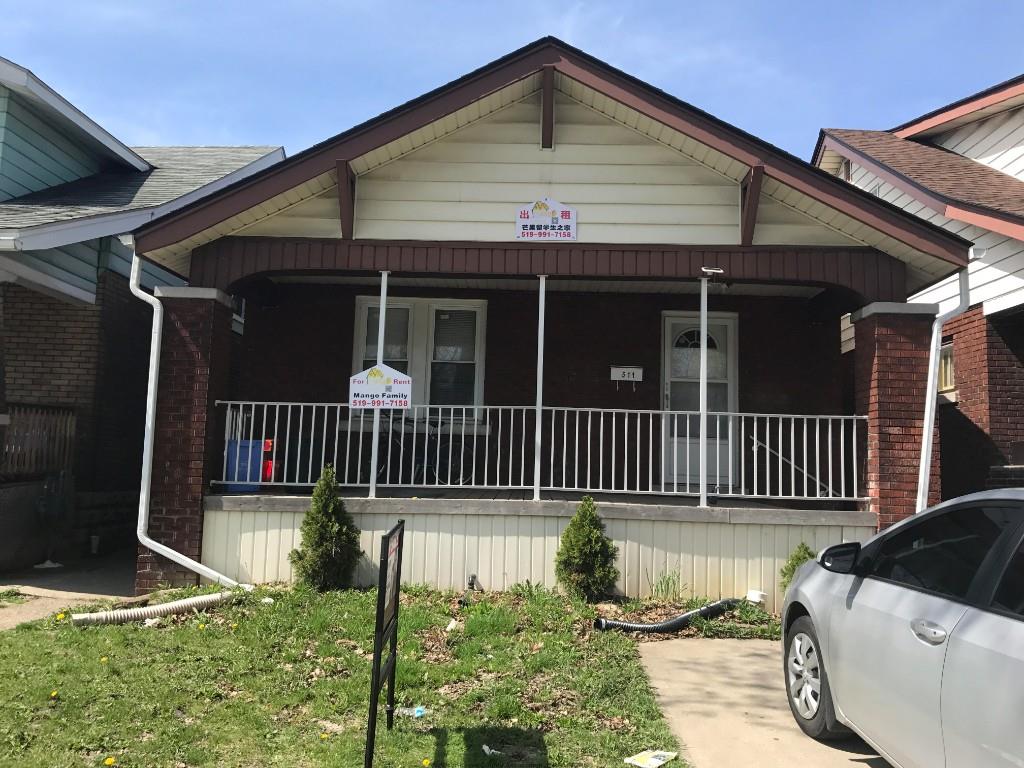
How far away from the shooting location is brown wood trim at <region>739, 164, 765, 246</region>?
7.19 metres

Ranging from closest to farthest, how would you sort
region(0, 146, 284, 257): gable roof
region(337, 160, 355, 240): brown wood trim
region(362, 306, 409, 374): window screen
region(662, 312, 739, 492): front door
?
1. region(337, 160, 355, 240): brown wood trim
2. region(0, 146, 284, 257): gable roof
3. region(662, 312, 739, 492): front door
4. region(362, 306, 409, 374): window screen

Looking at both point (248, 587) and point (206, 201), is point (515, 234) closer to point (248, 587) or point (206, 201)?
point (206, 201)

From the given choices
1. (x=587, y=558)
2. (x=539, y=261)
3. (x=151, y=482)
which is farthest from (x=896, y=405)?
(x=151, y=482)

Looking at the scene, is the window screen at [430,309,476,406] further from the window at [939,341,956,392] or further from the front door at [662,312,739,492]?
the window at [939,341,956,392]

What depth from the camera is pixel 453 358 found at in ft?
31.9

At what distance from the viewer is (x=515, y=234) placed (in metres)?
7.70

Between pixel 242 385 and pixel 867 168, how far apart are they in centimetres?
933

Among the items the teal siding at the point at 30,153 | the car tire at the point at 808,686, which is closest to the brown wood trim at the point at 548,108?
the car tire at the point at 808,686

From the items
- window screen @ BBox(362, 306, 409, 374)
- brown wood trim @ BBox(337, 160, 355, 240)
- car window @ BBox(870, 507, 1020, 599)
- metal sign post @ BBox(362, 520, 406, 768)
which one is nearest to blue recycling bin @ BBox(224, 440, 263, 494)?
window screen @ BBox(362, 306, 409, 374)

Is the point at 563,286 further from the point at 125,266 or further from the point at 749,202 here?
the point at 125,266

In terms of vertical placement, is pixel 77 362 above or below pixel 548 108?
below

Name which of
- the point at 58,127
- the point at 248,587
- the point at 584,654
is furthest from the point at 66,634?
the point at 58,127

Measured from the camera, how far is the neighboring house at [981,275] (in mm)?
8328

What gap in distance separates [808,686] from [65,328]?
9414 millimetres
